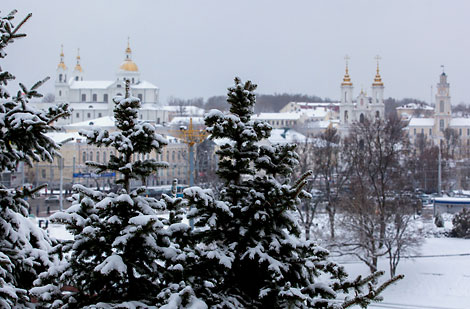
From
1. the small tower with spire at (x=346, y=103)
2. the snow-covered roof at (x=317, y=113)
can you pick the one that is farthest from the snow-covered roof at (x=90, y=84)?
the snow-covered roof at (x=317, y=113)

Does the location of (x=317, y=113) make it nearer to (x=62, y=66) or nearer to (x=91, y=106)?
(x=91, y=106)

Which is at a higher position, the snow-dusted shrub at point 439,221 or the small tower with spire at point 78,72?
the small tower with spire at point 78,72

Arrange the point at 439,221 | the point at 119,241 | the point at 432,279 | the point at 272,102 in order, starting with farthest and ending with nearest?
the point at 272,102 → the point at 439,221 → the point at 432,279 → the point at 119,241

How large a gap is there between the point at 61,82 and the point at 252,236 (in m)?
92.3

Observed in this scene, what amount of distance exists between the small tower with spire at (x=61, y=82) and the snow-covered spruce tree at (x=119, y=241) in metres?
90.3

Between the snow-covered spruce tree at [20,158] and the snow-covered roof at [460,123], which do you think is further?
the snow-covered roof at [460,123]

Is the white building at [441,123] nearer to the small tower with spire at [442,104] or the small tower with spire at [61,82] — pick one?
the small tower with spire at [442,104]

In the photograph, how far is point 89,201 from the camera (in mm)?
5266

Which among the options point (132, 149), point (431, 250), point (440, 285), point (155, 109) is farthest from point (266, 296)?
point (155, 109)

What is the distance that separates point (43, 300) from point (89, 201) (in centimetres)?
93

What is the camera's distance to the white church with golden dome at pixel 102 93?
86938 mm

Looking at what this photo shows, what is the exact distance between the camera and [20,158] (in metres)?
5.48

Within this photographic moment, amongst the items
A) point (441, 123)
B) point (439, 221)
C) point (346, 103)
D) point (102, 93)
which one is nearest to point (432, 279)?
point (439, 221)

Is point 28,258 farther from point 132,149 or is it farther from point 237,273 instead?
point 237,273
